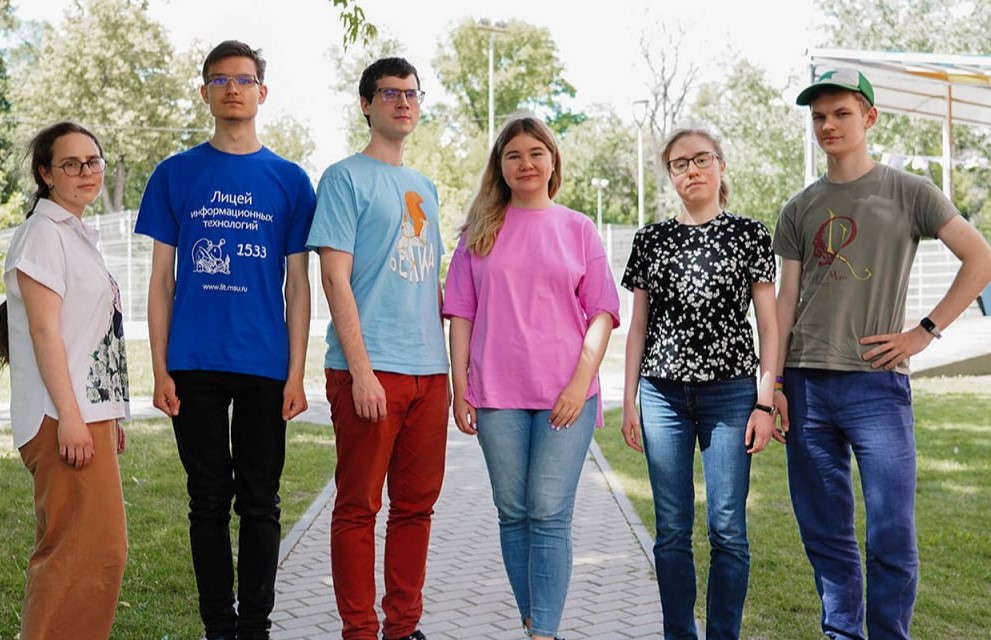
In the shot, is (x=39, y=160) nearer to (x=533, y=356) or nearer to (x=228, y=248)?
(x=228, y=248)

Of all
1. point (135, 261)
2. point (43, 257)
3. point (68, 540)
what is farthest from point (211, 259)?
point (135, 261)

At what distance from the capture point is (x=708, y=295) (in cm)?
411

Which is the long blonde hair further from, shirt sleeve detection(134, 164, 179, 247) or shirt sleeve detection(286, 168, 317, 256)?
shirt sleeve detection(134, 164, 179, 247)

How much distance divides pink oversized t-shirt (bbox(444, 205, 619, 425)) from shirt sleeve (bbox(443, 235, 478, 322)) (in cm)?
6

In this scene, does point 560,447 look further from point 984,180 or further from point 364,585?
point 984,180

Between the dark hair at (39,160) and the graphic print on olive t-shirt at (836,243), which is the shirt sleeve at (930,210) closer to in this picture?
the graphic print on olive t-shirt at (836,243)

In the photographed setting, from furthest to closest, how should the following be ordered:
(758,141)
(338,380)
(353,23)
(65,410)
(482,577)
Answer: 1. (758,141)
2. (353,23)
3. (482,577)
4. (338,380)
5. (65,410)

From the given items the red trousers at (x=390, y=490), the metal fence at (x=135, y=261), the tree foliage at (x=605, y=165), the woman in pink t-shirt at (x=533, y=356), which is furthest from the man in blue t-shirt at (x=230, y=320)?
the tree foliage at (x=605, y=165)

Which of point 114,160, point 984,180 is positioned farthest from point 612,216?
point 114,160

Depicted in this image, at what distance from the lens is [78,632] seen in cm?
378

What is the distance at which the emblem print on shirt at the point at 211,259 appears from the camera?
13.7 feet

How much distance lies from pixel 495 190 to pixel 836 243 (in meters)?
1.38

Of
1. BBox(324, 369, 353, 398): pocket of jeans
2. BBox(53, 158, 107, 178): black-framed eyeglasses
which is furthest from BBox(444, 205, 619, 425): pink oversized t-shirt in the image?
BBox(53, 158, 107, 178): black-framed eyeglasses

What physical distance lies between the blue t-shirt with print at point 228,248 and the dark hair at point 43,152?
41 cm
